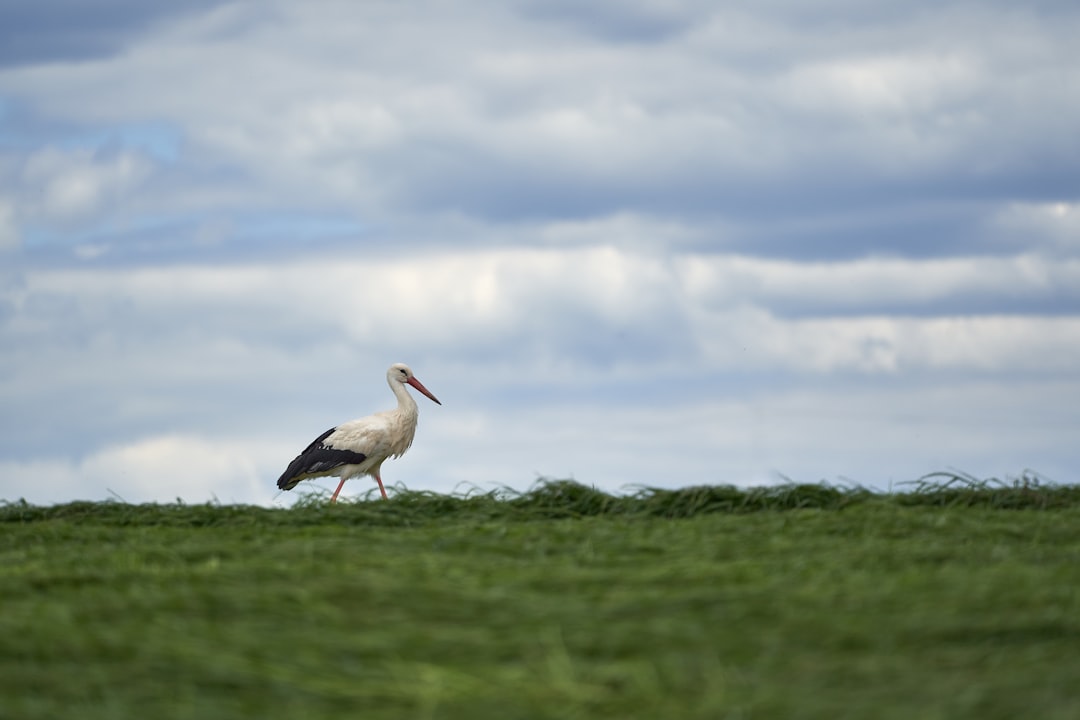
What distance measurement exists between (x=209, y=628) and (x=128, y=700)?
65 cm

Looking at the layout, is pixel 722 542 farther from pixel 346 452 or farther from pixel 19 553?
pixel 346 452

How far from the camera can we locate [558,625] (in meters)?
4.59

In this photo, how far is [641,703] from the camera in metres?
3.88

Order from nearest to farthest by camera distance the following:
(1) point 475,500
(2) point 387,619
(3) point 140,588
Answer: (2) point 387,619 → (3) point 140,588 → (1) point 475,500

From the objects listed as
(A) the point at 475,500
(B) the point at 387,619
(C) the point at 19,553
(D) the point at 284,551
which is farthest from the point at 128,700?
(A) the point at 475,500

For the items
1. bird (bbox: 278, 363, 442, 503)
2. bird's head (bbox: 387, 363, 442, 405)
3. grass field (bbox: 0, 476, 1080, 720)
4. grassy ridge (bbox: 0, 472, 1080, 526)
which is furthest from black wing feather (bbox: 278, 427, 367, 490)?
grass field (bbox: 0, 476, 1080, 720)

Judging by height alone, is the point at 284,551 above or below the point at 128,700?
above

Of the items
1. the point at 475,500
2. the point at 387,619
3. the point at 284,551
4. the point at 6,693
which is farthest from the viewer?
the point at 475,500

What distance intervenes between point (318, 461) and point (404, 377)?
6.33 feet

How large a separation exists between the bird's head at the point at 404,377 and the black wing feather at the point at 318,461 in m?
1.56

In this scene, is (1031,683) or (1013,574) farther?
(1013,574)

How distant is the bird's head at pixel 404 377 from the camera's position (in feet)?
48.9

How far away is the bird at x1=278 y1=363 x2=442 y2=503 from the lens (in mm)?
13383

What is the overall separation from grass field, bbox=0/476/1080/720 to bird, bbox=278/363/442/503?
5996 millimetres
